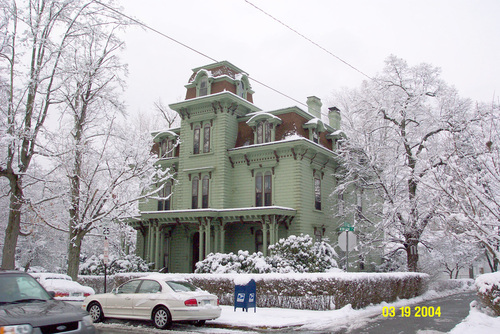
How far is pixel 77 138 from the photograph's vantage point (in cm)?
2062

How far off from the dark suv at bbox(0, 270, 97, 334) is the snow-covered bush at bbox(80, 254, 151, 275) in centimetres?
2048

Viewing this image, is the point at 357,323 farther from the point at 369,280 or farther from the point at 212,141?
the point at 212,141

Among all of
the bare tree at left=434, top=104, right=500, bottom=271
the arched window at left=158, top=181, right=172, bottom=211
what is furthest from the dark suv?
the arched window at left=158, top=181, right=172, bottom=211

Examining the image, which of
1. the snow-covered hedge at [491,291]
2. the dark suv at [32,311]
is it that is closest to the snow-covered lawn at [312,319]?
the snow-covered hedge at [491,291]

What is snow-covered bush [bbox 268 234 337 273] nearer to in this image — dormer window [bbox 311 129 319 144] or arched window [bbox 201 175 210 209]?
arched window [bbox 201 175 210 209]

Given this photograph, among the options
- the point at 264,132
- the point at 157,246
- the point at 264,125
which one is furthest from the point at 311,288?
the point at 157,246

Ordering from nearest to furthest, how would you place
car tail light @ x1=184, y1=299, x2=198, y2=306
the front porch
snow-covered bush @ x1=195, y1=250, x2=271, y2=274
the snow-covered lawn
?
1. the snow-covered lawn
2. car tail light @ x1=184, y1=299, x2=198, y2=306
3. snow-covered bush @ x1=195, y1=250, x2=271, y2=274
4. the front porch

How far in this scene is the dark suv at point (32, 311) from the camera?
6.10 metres

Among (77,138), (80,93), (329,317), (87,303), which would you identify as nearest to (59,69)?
(80,93)

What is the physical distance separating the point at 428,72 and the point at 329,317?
1895cm

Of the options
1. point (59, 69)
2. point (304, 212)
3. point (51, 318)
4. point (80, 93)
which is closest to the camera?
point (51, 318)

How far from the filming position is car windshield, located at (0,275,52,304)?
7219 mm

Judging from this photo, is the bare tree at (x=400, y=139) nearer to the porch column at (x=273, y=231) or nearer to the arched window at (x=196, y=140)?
the porch column at (x=273, y=231)

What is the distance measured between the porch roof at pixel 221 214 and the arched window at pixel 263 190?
1.98 metres
